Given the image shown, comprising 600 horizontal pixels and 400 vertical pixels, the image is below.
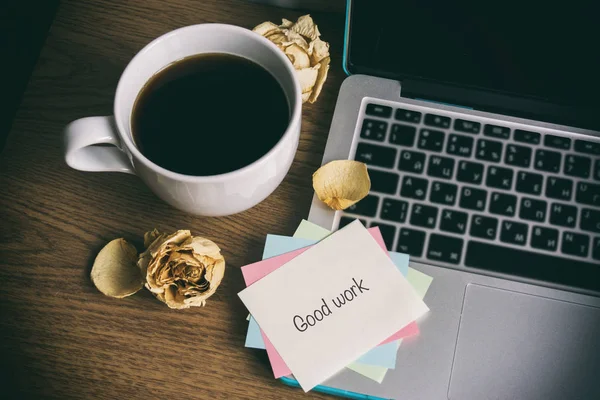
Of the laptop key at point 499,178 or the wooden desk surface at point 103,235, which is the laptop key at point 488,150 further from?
the wooden desk surface at point 103,235

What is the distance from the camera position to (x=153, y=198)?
1.77ft

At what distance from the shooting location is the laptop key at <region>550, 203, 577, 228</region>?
20.1 inches

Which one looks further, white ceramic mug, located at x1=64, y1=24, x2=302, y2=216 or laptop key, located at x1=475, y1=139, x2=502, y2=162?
laptop key, located at x1=475, y1=139, x2=502, y2=162

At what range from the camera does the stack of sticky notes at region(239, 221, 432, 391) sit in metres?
0.47

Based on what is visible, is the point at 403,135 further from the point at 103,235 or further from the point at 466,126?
the point at 103,235

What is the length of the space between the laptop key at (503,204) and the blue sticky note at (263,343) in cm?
10

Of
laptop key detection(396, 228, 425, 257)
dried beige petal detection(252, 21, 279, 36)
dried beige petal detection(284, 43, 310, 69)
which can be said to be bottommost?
laptop key detection(396, 228, 425, 257)

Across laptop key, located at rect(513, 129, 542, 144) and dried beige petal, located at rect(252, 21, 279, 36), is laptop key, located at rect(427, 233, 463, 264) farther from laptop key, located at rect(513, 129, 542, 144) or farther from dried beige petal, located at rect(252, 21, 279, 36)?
dried beige petal, located at rect(252, 21, 279, 36)

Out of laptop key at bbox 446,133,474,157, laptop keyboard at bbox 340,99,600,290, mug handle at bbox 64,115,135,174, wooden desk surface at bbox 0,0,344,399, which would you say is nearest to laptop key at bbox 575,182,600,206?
laptop keyboard at bbox 340,99,600,290

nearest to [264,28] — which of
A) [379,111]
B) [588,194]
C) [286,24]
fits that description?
[286,24]

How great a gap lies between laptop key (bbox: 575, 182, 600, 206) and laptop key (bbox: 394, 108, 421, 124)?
159mm

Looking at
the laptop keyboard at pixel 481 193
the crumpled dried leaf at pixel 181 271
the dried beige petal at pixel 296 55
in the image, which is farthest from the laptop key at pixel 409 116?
the crumpled dried leaf at pixel 181 271

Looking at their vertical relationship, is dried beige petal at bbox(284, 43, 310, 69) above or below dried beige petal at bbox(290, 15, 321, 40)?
below

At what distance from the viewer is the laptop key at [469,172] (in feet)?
1.73
